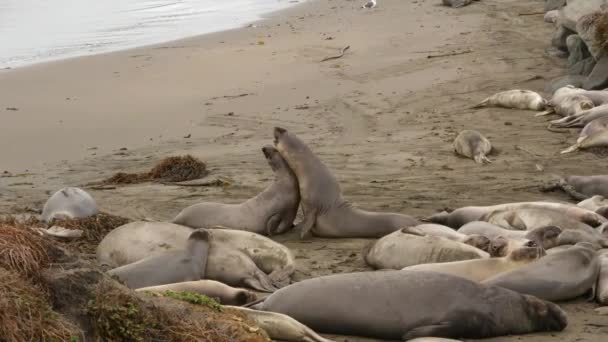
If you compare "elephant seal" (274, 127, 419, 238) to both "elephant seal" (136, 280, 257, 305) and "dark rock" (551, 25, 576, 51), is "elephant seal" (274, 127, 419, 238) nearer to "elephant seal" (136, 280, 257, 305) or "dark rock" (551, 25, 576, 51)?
"elephant seal" (136, 280, 257, 305)

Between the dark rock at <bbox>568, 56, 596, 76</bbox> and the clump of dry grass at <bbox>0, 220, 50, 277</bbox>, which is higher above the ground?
the clump of dry grass at <bbox>0, 220, 50, 277</bbox>

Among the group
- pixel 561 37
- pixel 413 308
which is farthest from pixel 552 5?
pixel 413 308

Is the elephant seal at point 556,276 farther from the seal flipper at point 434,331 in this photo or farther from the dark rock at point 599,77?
the dark rock at point 599,77

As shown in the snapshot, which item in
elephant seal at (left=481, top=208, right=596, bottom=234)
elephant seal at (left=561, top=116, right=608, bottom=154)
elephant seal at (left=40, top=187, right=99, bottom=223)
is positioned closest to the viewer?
elephant seal at (left=481, top=208, right=596, bottom=234)

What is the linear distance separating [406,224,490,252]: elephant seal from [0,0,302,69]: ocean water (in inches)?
429

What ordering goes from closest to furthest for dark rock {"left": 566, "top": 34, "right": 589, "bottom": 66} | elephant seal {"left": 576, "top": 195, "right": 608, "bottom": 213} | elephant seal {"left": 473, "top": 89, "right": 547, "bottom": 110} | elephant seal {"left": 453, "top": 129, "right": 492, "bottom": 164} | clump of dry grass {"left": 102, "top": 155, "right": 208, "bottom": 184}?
1. elephant seal {"left": 576, "top": 195, "right": 608, "bottom": 213}
2. clump of dry grass {"left": 102, "top": 155, "right": 208, "bottom": 184}
3. elephant seal {"left": 453, "top": 129, "right": 492, "bottom": 164}
4. elephant seal {"left": 473, "top": 89, "right": 547, "bottom": 110}
5. dark rock {"left": 566, "top": 34, "right": 589, "bottom": 66}

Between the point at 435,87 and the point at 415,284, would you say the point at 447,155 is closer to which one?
the point at 435,87

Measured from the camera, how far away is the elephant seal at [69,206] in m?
7.82

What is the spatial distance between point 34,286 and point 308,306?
1465 millimetres

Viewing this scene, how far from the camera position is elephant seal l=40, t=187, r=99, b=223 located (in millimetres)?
7824

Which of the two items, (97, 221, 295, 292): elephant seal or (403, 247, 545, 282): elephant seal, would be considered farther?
(97, 221, 295, 292): elephant seal

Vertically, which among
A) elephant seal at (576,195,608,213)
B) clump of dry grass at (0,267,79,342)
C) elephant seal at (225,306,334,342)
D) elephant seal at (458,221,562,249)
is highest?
clump of dry grass at (0,267,79,342)

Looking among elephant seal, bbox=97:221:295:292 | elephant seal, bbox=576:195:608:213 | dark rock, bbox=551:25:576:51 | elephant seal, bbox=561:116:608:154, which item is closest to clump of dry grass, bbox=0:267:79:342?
elephant seal, bbox=97:221:295:292

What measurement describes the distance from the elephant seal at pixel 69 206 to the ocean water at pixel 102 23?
29.7 feet
